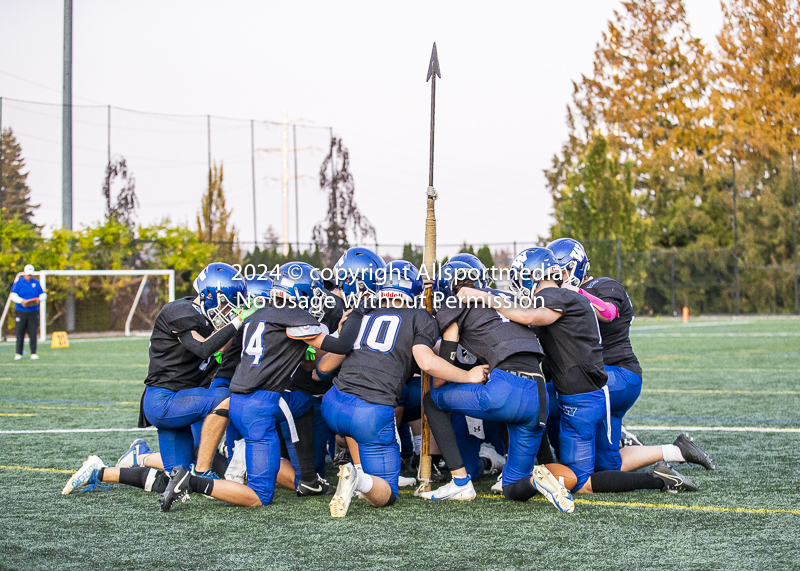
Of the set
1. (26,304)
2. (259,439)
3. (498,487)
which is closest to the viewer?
(259,439)

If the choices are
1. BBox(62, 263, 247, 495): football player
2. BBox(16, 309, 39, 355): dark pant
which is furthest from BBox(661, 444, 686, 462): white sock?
BBox(16, 309, 39, 355): dark pant

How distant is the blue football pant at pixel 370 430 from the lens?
16.0 ft

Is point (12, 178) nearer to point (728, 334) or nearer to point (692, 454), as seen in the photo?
point (728, 334)

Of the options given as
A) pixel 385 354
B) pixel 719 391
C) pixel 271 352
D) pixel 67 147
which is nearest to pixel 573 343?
pixel 385 354

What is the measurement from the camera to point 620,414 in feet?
18.6

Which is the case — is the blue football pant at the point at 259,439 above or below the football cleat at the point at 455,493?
above

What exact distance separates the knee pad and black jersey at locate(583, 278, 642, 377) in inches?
50.7

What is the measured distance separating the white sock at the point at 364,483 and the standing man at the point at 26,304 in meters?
12.7

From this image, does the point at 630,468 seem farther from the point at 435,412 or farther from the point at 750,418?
the point at 750,418

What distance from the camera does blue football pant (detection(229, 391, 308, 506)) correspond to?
4859 mm

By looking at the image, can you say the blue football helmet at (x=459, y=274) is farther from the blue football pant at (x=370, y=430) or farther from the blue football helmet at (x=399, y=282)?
the blue football pant at (x=370, y=430)

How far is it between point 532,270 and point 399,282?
91 cm

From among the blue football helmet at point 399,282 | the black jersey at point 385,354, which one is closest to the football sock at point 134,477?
the black jersey at point 385,354

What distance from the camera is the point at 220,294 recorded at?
5625 millimetres
